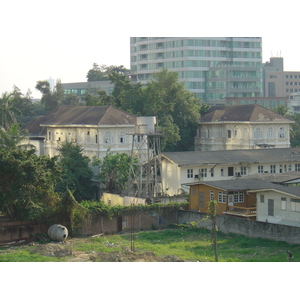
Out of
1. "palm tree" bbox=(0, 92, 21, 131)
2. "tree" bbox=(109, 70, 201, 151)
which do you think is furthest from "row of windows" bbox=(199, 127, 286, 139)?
"palm tree" bbox=(0, 92, 21, 131)

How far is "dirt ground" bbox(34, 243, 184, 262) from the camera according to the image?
18781 mm

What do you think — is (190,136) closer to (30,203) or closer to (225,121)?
(225,121)

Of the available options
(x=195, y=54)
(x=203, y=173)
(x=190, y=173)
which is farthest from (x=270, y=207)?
(x=195, y=54)

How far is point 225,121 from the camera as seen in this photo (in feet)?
148

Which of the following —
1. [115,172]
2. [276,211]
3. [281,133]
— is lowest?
[276,211]

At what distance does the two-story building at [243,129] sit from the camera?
42.8m

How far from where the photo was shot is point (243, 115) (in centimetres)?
4425

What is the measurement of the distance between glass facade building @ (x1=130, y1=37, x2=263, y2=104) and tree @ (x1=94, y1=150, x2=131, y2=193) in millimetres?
37624

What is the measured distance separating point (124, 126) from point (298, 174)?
12.6 meters

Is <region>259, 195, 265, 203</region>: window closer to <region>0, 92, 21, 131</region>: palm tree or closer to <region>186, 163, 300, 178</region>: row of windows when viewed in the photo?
<region>186, 163, 300, 178</region>: row of windows

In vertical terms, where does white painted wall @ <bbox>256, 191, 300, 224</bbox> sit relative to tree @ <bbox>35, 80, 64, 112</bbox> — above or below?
below

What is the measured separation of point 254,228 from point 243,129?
21625 millimetres

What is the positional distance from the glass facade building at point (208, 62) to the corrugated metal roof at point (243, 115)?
73.7 ft

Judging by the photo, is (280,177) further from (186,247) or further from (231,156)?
(186,247)
